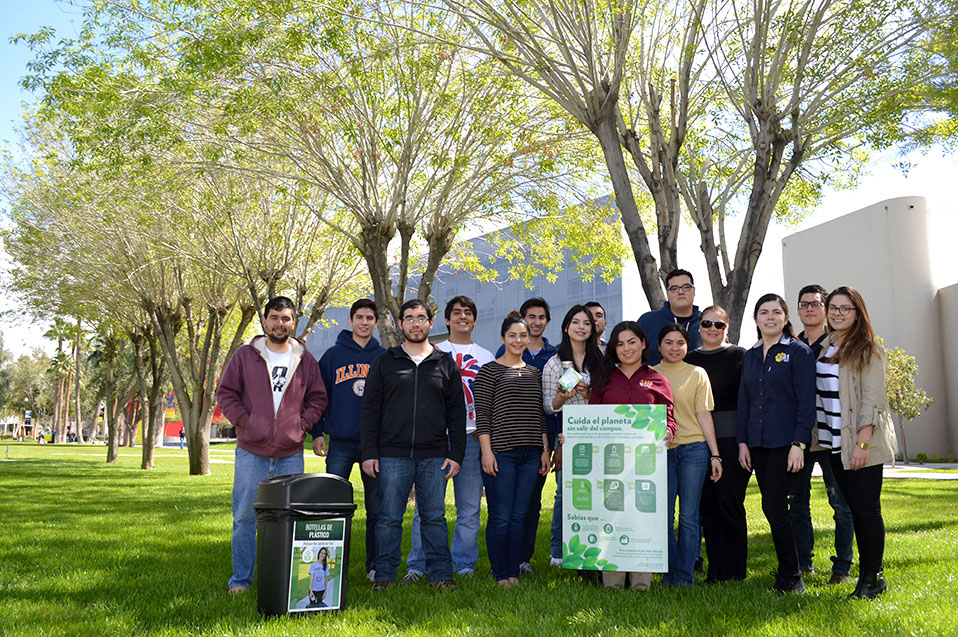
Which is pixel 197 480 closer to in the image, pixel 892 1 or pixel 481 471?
pixel 481 471

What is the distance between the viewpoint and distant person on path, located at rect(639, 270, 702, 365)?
6266 millimetres

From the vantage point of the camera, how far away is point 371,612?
15.5 feet

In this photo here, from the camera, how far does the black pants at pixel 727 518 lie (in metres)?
5.48

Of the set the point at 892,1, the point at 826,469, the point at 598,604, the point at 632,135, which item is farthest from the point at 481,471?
the point at 892,1

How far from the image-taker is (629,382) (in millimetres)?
5488

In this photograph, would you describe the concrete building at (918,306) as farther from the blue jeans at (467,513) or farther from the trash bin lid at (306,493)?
the trash bin lid at (306,493)

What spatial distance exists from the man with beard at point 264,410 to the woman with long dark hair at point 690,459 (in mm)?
2765

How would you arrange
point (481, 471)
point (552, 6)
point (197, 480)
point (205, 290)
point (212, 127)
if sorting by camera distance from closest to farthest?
point (481, 471) → point (552, 6) → point (212, 127) → point (197, 480) → point (205, 290)

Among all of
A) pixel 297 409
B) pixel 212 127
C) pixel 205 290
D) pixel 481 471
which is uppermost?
pixel 212 127

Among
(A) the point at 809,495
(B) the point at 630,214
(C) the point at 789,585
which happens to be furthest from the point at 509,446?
(B) the point at 630,214

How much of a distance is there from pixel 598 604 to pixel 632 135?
6.47 m

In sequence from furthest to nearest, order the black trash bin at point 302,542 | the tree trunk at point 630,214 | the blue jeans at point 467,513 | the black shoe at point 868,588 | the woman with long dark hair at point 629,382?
the tree trunk at point 630,214 → the blue jeans at point 467,513 → the woman with long dark hair at point 629,382 → the black shoe at point 868,588 → the black trash bin at point 302,542

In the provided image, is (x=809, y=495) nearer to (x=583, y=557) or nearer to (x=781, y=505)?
(x=781, y=505)

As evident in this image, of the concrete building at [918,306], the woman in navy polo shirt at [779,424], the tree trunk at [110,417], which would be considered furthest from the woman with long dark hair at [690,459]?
the concrete building at [918,306]
